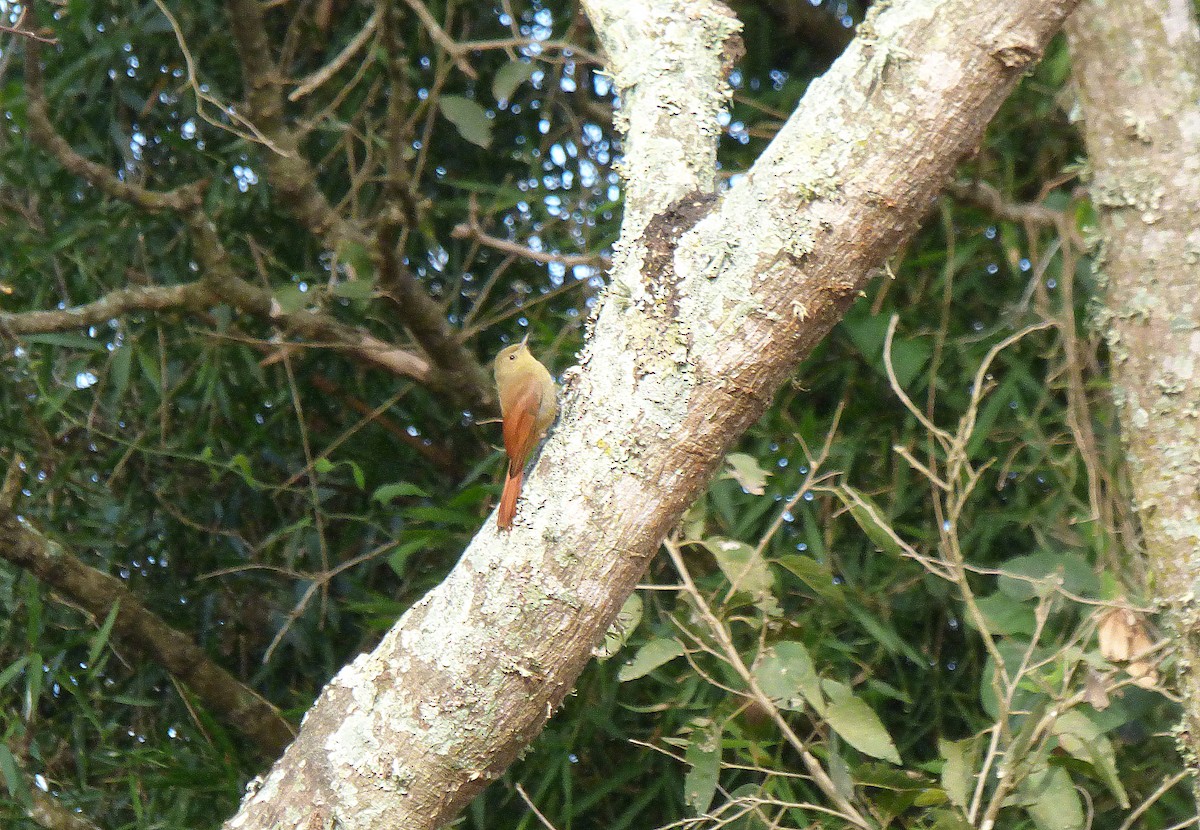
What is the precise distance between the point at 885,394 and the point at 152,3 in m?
1.84

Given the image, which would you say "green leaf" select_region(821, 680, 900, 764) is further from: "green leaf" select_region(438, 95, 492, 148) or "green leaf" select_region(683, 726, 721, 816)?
"green leaf" select_region(438, 95, 492, 148)

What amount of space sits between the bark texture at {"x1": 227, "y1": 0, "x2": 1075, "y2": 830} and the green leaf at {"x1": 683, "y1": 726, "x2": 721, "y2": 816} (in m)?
0.72

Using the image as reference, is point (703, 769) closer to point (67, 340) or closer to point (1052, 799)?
point (1052, 799)

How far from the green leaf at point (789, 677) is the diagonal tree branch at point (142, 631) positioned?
93cm

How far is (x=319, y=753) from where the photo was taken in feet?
4.56

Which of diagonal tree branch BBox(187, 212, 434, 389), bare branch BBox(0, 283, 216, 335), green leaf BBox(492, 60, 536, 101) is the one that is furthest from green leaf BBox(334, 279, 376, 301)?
green leaf BBox(492, 60, 536, 101)

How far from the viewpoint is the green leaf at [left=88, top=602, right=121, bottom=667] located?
2.24 metres

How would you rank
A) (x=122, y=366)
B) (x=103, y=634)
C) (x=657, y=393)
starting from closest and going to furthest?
(x=657, y=393)
(x=103, y=634)
(x=122, y=366)

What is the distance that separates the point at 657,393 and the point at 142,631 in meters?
1.49

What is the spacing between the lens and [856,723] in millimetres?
2010

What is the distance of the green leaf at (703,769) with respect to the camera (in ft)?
6.64

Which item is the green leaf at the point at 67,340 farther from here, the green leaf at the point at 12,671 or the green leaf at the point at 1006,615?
the green leaf at the point at 1006,615

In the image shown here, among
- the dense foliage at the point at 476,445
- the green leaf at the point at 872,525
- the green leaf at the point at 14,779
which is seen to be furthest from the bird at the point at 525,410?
the green leaf at the point at 14,779

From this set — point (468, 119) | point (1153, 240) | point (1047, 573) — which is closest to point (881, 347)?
point (1047, 573)
